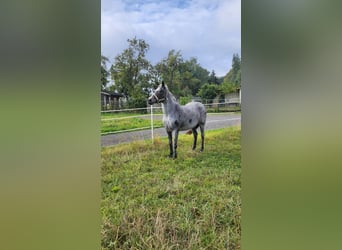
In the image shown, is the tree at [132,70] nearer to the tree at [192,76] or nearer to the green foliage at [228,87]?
the tree at [192,76]

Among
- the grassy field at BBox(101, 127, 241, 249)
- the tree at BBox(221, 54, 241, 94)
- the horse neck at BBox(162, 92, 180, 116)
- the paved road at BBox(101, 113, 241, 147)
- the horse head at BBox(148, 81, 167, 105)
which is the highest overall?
the tree at BBox(221, 54, 241, 94)

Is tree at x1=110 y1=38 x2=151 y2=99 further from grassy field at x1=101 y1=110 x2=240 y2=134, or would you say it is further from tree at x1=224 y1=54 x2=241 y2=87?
tree at x1=224 y1=54 x2=241 y2=87

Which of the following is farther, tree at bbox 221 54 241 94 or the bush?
the bush

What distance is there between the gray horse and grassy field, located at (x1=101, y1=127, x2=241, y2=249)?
51 millimetres

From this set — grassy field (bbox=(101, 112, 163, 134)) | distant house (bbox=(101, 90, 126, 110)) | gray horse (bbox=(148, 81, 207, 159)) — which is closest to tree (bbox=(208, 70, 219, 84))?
gray horse (bbox=(148, 81, 207, 159))

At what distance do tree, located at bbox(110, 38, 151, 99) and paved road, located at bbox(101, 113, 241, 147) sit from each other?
0.20 metres

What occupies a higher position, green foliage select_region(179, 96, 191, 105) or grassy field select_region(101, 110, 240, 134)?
green foliage select_region(179, 96, 191, 105)

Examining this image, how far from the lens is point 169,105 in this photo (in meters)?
1.48

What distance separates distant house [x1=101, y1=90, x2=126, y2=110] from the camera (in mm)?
1352
